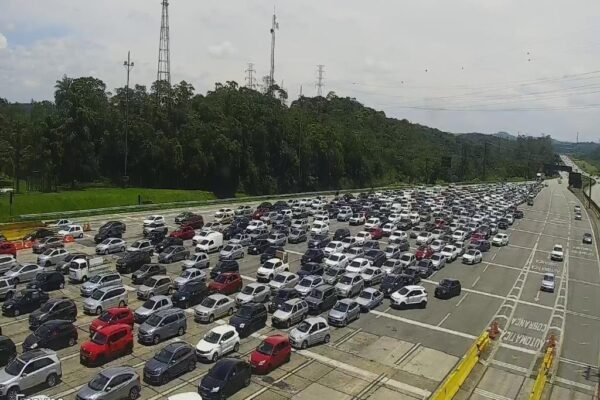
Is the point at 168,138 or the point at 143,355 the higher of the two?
the point at 168,138

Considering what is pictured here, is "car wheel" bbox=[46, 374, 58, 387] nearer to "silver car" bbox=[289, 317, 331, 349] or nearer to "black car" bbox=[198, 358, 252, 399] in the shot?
"black car" bbox=[198, 358, 252, 399]

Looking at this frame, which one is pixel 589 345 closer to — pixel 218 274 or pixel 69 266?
pixel 218 274

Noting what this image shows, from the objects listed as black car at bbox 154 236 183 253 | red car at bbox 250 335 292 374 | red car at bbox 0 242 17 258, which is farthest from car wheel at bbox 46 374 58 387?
black car at bbox 154 236 183 253

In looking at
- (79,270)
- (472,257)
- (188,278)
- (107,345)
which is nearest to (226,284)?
(188,278)

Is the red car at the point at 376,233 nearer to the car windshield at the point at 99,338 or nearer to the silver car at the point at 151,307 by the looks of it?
the silver car at the point at 151,307

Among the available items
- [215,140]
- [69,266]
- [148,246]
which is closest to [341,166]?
[215,140]

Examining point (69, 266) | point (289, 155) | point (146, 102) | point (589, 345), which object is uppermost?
point (146, 102)
